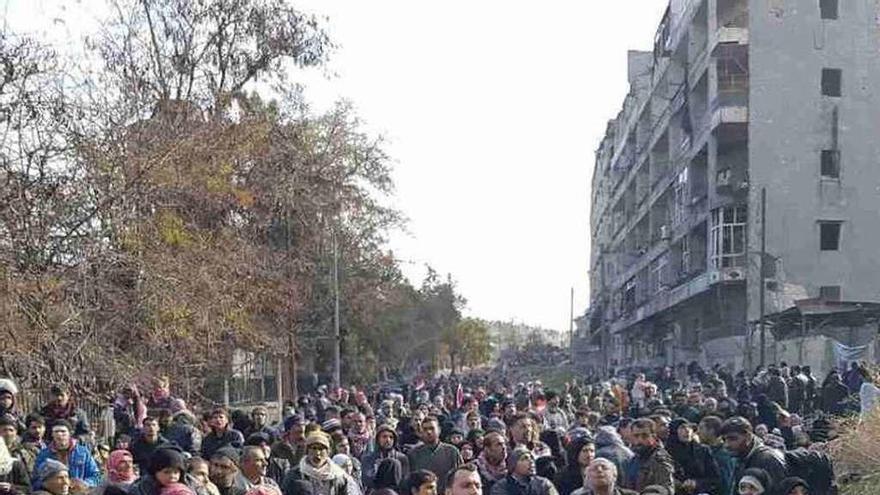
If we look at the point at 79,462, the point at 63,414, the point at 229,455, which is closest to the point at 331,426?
the point at 79,462

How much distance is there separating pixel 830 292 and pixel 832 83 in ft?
24.1

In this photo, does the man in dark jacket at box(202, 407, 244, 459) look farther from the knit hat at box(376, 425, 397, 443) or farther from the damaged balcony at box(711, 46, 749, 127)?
the damaged balcony at box(711, 46, 749, 127)

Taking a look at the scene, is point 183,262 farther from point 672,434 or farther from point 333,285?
point 333,285

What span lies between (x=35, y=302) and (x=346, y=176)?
20.9 m

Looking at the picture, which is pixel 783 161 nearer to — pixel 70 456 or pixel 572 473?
pixel 572 473

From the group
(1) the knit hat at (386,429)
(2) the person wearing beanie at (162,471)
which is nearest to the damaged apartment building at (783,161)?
(1) the knit hat at (386,429)

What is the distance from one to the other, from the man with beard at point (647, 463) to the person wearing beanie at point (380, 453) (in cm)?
192

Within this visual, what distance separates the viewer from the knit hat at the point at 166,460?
6.62 metres

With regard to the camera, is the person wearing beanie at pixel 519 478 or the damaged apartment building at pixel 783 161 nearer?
the person wearing beanie at pixel 519 478

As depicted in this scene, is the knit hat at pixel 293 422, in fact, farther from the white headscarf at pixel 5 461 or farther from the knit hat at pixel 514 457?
the knit hat at pixel 514 457

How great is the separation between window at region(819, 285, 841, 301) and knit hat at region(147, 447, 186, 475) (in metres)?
35.0

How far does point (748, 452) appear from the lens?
859 centimetres

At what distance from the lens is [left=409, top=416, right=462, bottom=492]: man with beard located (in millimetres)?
9484

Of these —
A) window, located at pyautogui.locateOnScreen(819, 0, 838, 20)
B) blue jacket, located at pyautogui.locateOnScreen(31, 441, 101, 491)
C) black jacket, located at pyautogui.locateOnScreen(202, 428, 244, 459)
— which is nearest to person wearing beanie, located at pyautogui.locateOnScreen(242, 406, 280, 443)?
black jacket, located at pyautogui.locateOnScreen(202, 428, 244, 459)
